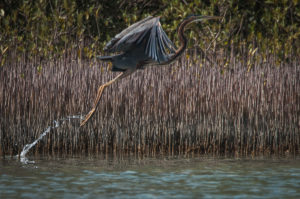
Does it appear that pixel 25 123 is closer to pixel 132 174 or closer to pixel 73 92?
pixel 73 92

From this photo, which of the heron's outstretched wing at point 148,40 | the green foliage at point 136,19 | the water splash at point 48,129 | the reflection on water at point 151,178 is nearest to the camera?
the reflection on water at point 151,178

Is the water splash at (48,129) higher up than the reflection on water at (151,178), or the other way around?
the water splash at (48,129)

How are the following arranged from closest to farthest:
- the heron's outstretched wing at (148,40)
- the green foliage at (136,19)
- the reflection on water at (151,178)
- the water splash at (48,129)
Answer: the reflection on water at (151,178) < the heron's outstretched wing at (148,40) < the water splash at (48,129) < the green foliage at (136,19)

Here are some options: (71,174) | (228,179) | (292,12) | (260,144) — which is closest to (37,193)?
(71,174)

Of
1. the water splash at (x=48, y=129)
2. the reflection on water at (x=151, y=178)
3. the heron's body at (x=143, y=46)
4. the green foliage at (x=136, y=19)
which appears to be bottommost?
the reflection on water at (x=151, y=178)

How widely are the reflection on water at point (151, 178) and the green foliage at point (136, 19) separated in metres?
3.81

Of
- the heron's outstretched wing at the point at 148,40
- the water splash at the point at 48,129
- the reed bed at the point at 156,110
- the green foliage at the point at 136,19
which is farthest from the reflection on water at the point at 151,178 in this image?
the green foliage at the point at 136,19

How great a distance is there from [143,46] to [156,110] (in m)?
1.70

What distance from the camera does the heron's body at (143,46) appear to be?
20.9ft

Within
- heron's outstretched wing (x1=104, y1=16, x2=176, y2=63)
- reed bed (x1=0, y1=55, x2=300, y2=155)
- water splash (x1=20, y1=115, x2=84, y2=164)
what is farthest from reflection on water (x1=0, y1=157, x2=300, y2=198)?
heron's outstretched wing (x1=104, y1=16, x2=176, y2=63)

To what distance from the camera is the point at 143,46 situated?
6570 mm

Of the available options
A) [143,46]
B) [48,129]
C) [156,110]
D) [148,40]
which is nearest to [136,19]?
[156,110]

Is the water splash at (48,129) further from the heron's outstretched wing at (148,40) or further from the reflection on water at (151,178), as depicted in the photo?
the heron's outstretched wing at (148,40)

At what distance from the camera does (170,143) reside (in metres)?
7.96
